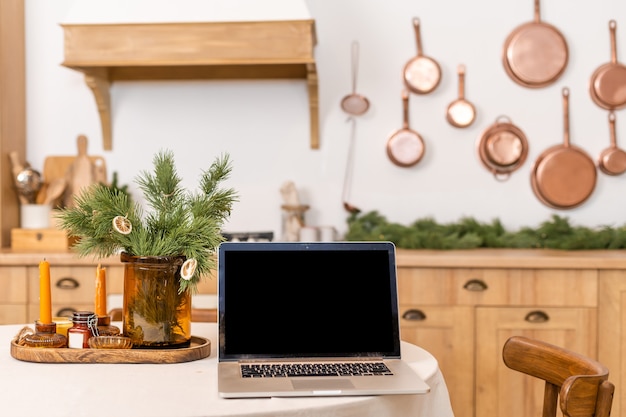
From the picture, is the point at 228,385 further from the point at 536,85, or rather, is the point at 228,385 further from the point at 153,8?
the point at 536,85

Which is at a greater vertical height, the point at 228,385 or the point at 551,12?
the point at 551,12

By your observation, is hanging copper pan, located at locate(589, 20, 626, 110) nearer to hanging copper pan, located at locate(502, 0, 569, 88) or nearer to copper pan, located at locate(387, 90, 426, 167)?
hanging copper pan, located at locate(502, 0, 569, 88)

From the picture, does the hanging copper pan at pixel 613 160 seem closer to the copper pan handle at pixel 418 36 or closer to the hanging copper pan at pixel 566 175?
the hanging copper pan at pixel 566 175

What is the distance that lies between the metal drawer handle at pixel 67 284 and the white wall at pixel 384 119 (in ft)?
2.39

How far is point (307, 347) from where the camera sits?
63.2 inches

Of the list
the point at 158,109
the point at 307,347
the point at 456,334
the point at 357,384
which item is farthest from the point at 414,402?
the point at 158,109

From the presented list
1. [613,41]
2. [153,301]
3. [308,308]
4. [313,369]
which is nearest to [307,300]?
[308,308]

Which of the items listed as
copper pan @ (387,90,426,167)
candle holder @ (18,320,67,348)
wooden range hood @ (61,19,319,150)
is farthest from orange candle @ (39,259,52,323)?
copper pan @ (387,90,426,167)

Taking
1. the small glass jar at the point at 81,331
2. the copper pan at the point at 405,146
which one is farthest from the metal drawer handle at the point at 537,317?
the small glass jar at the point at 81,331

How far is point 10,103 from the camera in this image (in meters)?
3.53

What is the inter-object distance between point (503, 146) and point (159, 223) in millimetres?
2295

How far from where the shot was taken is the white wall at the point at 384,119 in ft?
11.9

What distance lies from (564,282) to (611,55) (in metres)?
1.20

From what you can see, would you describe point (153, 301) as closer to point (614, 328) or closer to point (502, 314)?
point (502, 314)
